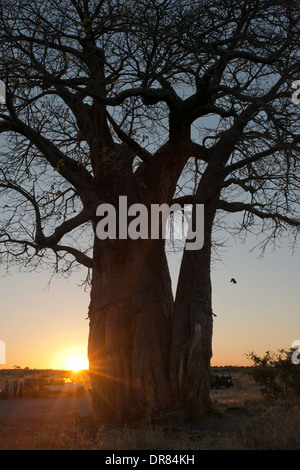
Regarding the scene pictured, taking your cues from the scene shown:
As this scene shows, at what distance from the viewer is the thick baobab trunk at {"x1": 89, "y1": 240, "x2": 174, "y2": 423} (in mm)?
8664

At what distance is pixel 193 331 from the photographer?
9.05 metres

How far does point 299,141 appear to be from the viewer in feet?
26.9

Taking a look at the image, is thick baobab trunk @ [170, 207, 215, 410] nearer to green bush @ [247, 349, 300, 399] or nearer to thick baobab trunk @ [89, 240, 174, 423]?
→ thick baobab trunk @ [89, 240, 174, 423]

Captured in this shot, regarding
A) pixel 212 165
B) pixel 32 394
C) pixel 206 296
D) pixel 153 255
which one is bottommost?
pixel 32 394

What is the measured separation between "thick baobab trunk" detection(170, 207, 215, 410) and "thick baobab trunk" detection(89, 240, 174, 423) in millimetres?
204

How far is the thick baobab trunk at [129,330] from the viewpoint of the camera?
28.4 feet

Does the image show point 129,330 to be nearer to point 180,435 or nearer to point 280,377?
point 180,435

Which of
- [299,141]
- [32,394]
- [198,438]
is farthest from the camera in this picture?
[32,394]

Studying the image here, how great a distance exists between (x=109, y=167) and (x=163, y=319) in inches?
115

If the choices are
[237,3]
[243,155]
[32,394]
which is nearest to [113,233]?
[243,155]

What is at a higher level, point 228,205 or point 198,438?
point 228,205

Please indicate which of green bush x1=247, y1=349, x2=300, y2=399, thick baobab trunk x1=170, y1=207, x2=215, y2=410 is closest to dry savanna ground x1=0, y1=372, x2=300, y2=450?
thick baobab trunk x1=170, y1=207, x2=215, y2=410

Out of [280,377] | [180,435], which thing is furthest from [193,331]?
[280,377]

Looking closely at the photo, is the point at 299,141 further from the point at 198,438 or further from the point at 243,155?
the point at 198,438
